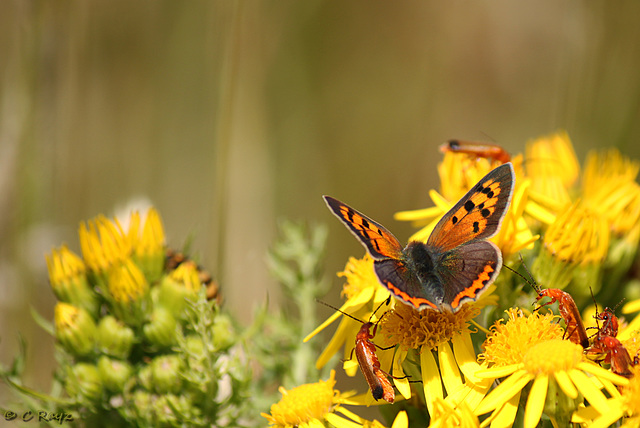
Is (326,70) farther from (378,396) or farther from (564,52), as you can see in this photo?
(378,396)

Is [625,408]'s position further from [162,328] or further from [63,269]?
[63,269]

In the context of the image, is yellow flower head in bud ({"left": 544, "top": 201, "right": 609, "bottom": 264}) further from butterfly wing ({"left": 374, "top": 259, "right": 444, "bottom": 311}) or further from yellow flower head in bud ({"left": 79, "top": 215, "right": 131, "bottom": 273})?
yellow flower head in bud ({"left": 79, "top": 215, "right": 131, "bottom": 273})

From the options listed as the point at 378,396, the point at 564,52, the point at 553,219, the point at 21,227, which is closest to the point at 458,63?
the point at 564,52

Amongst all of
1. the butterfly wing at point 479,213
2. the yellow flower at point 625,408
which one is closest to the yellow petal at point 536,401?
the yellow flower at point 625,408

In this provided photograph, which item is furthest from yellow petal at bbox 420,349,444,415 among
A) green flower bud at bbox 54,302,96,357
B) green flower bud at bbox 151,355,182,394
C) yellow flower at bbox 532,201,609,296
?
green flower bud at bbox 54,302,96,357

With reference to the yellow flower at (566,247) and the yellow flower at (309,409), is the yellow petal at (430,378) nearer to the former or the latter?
the yellow flower at (309,409)

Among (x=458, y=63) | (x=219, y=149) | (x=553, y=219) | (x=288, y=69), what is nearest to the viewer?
(x=553, y=219)

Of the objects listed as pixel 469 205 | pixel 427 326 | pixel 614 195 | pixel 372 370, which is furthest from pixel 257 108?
pixel 372 370
